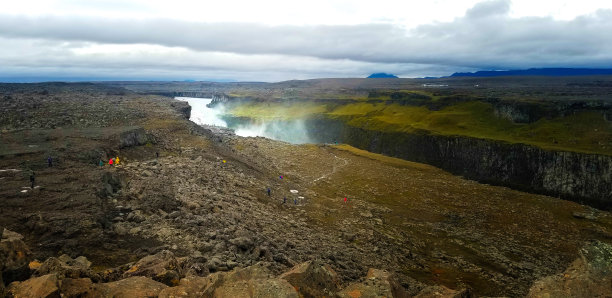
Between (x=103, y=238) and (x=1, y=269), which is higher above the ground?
(x=1, y=269)

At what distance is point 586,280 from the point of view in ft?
42.2

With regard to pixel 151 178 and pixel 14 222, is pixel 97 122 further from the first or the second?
pixel 14 222

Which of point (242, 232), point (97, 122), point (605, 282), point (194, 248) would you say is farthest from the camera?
point (97, 122)

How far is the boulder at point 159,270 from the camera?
12992 millimetres

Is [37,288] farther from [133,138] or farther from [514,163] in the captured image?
[514,163]

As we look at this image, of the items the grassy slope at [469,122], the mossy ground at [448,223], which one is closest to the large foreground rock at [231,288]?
the mossy ground at [448,223]

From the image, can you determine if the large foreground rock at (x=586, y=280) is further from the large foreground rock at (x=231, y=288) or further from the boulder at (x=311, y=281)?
the large foreground rock at (x=231, y=288)

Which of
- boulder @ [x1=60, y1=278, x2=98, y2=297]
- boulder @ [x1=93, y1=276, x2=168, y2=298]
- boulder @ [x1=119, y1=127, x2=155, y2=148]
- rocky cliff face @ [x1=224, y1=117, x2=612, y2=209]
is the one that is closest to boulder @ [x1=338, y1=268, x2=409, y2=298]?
boulder @ [x1=93, y1=276, x2=168, y2=298]

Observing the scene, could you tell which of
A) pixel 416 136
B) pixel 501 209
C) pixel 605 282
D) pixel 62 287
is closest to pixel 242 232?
pixel 62 287

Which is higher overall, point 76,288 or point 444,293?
point 76,288

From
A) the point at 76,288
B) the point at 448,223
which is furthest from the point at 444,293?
the point at 448,223

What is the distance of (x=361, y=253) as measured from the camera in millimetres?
29391

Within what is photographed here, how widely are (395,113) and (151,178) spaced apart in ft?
319

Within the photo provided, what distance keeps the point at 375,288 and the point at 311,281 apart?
8.24ft
